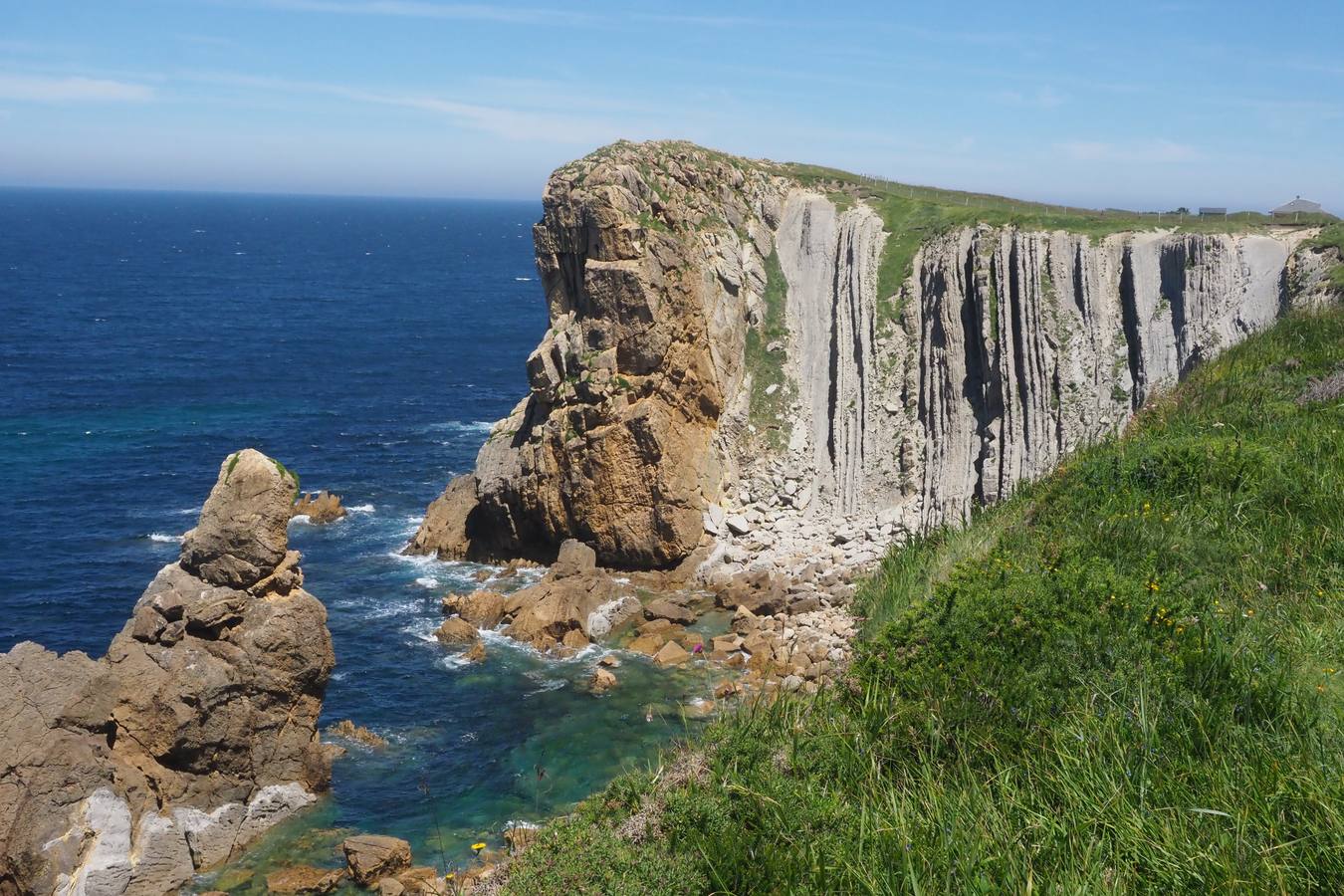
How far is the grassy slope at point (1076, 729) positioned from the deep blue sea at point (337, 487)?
Answer: 8281mm

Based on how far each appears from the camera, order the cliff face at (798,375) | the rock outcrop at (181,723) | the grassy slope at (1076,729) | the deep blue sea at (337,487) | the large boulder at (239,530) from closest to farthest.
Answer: the grassy slope at (1076,729)
the rock outcrop at (181,723)
the large boulder at (239,530)
the deep blue sea at (337,487)
the cliff face at (798,375)

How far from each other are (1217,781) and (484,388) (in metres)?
82.3

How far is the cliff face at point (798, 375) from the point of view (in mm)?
47562

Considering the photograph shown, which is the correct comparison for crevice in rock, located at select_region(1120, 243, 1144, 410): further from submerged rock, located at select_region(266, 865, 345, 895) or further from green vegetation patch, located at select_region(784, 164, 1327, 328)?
submerged rock, located at select_region(266, 865, 345, 895)

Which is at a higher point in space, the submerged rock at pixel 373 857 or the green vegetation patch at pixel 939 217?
the green vegetation patch at pixel 939 217

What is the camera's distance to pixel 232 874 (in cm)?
2814

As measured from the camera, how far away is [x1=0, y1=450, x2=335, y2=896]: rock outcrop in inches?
1053

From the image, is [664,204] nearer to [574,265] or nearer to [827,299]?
[574,265]

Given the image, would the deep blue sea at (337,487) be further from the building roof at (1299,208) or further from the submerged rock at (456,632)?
the building roof at (1299,208)

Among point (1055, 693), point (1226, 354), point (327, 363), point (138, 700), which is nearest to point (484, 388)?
point (327, 363)

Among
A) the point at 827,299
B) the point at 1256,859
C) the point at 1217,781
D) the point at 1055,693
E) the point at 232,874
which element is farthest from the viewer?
the point at 827,299

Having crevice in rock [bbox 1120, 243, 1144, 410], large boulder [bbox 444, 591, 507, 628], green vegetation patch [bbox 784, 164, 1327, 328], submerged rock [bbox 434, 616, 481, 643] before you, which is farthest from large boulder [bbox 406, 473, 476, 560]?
crevice in rock [bbox 1120, 243, 1144, 410]

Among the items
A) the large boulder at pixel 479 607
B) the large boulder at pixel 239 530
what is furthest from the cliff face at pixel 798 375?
the large boulder at pixel 239 530

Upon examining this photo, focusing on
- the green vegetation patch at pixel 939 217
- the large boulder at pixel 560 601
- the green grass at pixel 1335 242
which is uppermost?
the green vegetation patch at pixel 939 217
